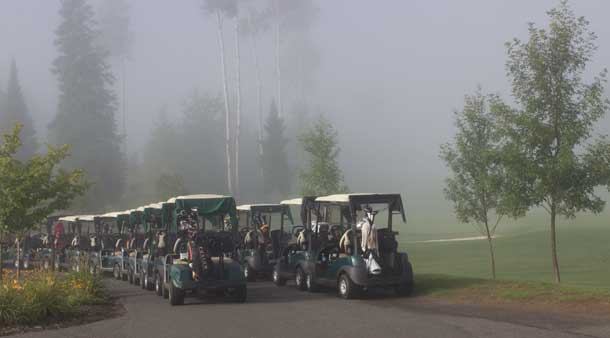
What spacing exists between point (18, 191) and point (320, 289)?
32.2ft

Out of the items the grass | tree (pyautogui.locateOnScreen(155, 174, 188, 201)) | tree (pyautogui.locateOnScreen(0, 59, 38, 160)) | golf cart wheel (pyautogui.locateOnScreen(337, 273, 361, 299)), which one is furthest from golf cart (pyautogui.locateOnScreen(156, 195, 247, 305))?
tree (pyautogui.locateOnScreen(0, 59, 38, 160))

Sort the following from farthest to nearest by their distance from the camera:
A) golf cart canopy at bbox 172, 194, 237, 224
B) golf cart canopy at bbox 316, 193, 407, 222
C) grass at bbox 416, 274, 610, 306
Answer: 1. golf cart canopy at bbox 172, 194, 237, 224
2. golf cart canopy at bbox 316, 193, 407, 222
3. grass at bbox 416, 274, 610, 306

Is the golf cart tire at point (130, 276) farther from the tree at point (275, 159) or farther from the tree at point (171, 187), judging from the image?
the tree at point (275, 159)

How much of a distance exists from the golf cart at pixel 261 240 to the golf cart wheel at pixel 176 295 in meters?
6.63

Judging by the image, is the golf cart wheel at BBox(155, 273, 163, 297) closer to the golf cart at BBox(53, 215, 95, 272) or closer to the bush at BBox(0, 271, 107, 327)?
the bush at BBox(0, 271, 107, 327)

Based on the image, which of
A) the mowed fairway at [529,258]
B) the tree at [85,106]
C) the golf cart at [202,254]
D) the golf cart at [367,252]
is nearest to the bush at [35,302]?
the golf cart at [202,254]

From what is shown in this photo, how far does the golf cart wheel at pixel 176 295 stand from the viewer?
1853 cm

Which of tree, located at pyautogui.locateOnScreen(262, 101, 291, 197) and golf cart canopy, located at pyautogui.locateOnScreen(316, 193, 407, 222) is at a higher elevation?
tree, located at pyautogui.locateOnScreen(262, 101, 291, 197)

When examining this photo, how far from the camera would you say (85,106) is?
8481 cm

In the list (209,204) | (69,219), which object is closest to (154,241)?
(209,204)

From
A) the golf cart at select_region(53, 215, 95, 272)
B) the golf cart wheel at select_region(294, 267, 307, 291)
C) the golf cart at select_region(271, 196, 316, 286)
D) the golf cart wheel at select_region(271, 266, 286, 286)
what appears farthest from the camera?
the golf cart at select_region(53, 215, 95, 272)

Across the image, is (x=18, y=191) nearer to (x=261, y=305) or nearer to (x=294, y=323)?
(x=261, y=305)

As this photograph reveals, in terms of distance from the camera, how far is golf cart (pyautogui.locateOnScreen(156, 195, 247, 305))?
1864 cm

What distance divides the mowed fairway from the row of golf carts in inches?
373
